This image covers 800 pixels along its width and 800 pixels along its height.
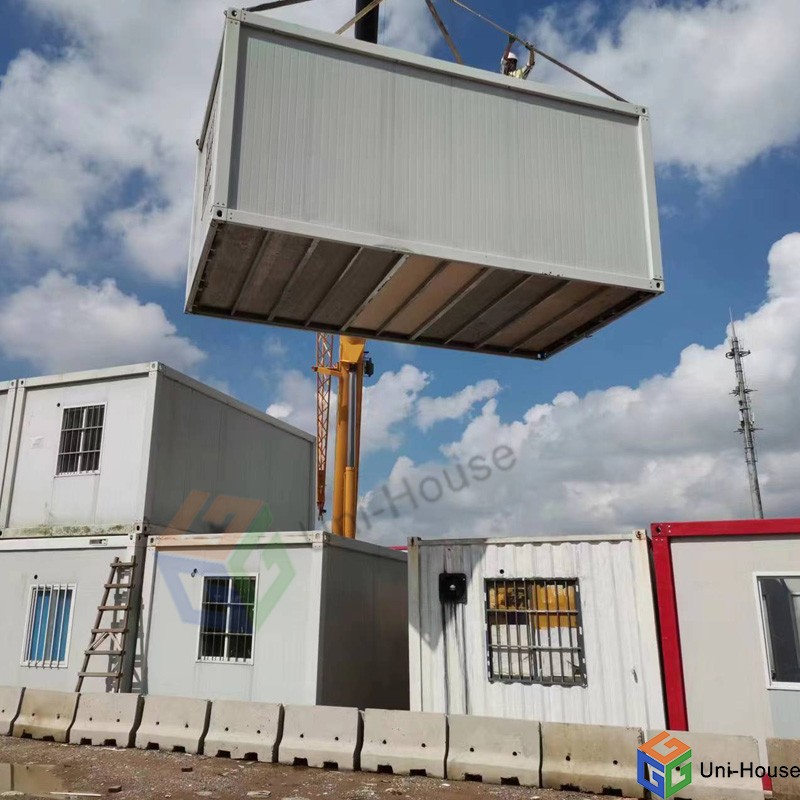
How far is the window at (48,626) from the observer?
13.9 meters

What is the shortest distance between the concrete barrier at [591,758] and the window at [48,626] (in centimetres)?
930

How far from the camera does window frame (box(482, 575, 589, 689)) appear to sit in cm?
1039

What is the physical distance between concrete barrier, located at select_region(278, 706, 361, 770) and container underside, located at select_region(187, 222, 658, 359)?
5701mm

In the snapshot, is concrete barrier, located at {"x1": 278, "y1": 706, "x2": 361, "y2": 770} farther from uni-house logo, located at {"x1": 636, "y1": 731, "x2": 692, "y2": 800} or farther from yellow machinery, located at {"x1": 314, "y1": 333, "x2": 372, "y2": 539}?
yellow machinery, located at {"x1": 314, "y1": 333, "x2": 372, "y2": 539}

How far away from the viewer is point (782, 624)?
943cm

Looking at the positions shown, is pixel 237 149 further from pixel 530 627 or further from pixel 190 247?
pixel 530 627

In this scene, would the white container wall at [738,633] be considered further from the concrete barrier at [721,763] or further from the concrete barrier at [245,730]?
the concrete barrier at [245,730]

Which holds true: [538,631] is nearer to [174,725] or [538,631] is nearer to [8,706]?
[174,725]

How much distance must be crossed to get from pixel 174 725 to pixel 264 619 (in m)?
2.05

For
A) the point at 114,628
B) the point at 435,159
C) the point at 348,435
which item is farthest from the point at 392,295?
the point at 348,435

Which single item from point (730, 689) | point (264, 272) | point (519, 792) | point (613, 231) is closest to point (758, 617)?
point (730, 689)

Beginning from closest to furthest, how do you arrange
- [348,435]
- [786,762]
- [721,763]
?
1. [786,762]
2. [721,763]
3. [348,435]

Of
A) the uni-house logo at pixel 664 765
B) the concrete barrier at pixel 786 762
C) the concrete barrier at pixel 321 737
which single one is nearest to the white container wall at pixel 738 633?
the concrete barrier at pixel 786 762

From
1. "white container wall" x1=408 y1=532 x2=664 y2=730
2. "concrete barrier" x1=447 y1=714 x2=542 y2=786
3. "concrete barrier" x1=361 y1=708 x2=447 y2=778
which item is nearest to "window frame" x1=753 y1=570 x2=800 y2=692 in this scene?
"white container wall" x1=408 y1=532 x2=664 y2=730
